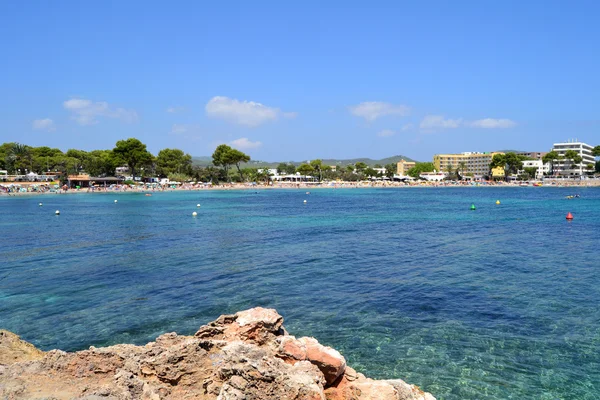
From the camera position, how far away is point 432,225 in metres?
→ 37.1

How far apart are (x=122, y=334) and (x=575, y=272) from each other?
17318 millimetres

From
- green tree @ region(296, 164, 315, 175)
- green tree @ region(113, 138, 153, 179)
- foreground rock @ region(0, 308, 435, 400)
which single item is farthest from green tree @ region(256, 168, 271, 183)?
foreground rock @ region(0, 308, 435, 400)

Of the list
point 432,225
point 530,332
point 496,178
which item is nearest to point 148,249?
point 530,332

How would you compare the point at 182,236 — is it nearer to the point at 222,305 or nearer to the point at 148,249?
the point at 148,249

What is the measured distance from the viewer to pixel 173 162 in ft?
495

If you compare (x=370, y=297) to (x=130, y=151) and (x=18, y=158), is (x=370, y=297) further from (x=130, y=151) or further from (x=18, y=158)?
(x=18, y=158)

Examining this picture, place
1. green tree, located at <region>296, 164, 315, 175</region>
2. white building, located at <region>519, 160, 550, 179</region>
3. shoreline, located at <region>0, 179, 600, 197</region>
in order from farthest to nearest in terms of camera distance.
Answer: green tree, located at <region>296, 164, 315, 175</region>, white building, located at <region>519, 160, 550, 179</region>, shoreline, located at <region>0, 179, 600, 197</region>

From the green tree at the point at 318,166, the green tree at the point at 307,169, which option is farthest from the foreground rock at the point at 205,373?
the green tree at the point at 318,166

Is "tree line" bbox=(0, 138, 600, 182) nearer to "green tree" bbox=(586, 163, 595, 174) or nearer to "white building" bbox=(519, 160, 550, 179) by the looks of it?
"green tree" bbox=(586, 163, 595, 174)

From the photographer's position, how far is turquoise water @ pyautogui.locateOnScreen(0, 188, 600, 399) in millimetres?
9828

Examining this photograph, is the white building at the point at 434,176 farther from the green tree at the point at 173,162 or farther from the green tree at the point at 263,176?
the green tree at the point at 173,162

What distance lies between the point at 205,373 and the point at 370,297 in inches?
361

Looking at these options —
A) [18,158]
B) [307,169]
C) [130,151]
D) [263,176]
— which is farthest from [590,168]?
[18,158]

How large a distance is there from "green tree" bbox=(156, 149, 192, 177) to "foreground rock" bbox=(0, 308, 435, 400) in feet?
473
